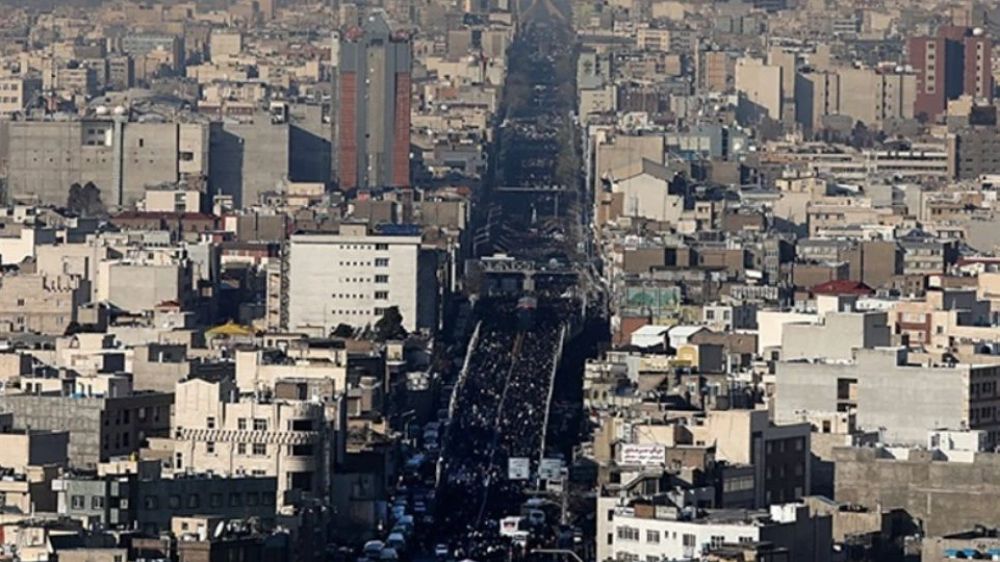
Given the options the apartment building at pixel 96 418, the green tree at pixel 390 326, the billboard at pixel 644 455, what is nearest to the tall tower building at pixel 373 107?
the green tree at pixel 390 326

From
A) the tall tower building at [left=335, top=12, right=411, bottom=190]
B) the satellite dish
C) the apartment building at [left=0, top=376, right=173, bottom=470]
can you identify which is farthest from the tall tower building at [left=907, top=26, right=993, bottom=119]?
the satellite dish

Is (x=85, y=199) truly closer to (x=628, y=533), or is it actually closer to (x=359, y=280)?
(x=359, y=280)

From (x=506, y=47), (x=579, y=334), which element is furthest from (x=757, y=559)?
(x=506, y=47)

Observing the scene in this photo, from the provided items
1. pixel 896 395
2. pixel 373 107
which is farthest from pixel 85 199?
pixel 896 395

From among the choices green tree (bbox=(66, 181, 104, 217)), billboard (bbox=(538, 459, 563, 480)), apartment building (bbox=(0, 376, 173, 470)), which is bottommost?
green tree (bbox=(66, 181, 104, 217))

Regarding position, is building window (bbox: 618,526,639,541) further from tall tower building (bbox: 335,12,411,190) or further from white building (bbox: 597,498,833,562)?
tall tower building (bbox: 335,12,411,190)

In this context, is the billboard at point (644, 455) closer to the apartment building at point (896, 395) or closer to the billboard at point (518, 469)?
the apartment building at point (896, 395)
